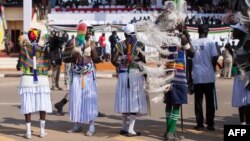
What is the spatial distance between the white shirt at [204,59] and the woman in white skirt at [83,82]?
5.79 feet

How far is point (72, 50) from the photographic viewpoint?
8.98 m

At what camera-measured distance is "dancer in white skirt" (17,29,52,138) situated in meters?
8.55

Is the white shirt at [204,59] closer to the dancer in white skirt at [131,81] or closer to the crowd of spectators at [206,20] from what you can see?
the dancer in white skirt at [131,81]

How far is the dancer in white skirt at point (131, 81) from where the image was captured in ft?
28.3

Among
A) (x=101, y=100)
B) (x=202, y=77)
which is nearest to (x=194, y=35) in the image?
(x=101, y=100)

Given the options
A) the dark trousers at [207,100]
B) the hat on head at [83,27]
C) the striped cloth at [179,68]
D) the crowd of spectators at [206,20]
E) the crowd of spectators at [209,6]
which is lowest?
the dark trousers at [207,100]

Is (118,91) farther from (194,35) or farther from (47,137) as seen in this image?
(194,35)

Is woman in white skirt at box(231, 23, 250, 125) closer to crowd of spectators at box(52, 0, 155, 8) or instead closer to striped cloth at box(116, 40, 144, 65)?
striped cloth at box(116, 40, 144, 65)

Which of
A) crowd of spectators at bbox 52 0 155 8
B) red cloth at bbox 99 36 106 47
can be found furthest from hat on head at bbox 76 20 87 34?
crowd of spectators at bbox 52 0 155 8

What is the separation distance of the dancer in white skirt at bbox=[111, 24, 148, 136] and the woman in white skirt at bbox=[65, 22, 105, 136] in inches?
20.0

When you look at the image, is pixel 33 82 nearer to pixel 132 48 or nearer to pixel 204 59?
pixel 132 48

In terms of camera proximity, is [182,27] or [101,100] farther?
[101,100]

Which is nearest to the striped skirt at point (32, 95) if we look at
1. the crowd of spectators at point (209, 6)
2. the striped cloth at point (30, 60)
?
the striped cloth at point (30, 60)

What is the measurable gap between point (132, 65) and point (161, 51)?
77 centimetres
